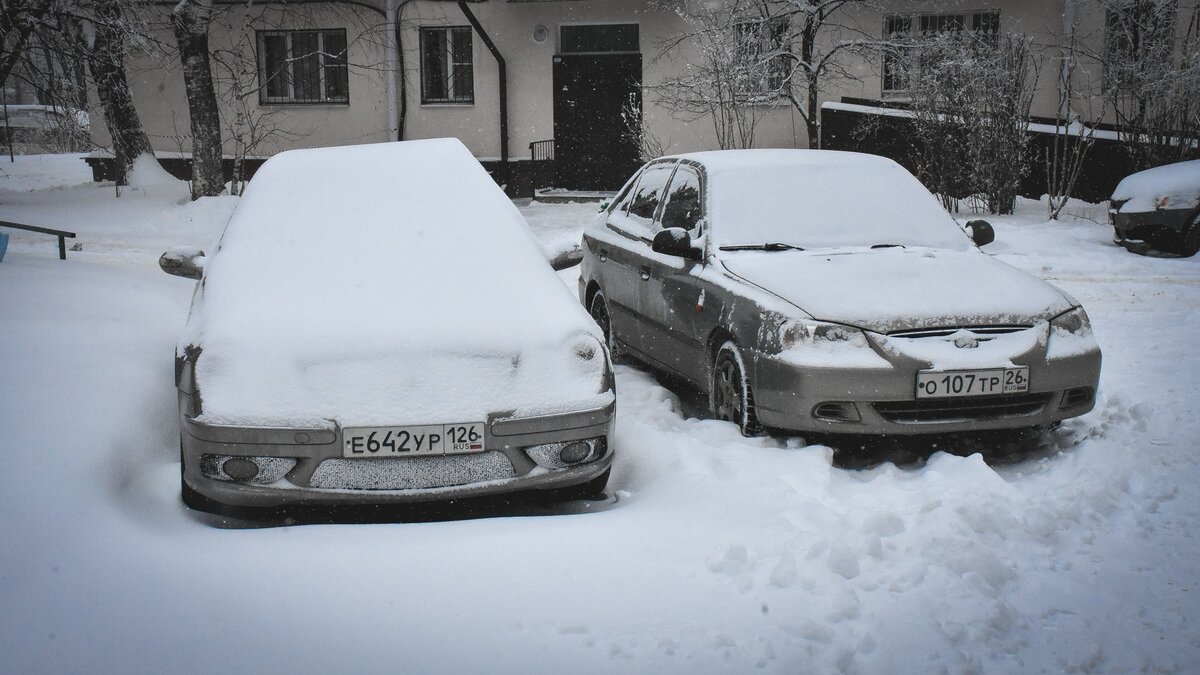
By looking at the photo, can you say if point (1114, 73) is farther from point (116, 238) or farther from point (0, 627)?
point (0, 627)

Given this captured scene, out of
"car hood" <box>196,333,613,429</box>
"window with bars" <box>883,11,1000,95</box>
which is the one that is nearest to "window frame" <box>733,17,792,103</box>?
"window with bars" <box>883,11,1000,95</box>

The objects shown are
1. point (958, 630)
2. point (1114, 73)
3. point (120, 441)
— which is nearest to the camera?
point (958, 630)

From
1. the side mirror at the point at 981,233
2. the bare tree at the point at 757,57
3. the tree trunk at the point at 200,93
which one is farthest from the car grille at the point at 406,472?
the tree trunk at the point at 200,93

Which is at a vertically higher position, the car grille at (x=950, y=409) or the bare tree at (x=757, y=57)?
the bare tree at (x=757, y=57)

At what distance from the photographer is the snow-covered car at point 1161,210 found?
11.2 meters

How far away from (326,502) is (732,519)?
143 cm

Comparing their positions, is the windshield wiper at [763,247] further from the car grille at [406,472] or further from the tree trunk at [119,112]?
the tree trunk at [119,112]

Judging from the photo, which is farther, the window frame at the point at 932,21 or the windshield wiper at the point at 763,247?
the window frame at the point at 932,21

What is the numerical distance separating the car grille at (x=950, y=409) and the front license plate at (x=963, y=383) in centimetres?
4

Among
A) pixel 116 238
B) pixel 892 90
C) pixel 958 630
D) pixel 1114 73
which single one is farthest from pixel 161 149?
pixel 958 630

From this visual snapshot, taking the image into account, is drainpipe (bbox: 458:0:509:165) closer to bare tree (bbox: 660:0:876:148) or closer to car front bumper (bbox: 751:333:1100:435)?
bare tree (bbox: 660:0:876:148)

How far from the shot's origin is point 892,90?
18688 mm

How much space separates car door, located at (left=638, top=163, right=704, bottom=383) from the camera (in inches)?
214

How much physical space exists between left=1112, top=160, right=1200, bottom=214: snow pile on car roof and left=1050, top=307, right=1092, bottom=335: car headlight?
25.3 ft
